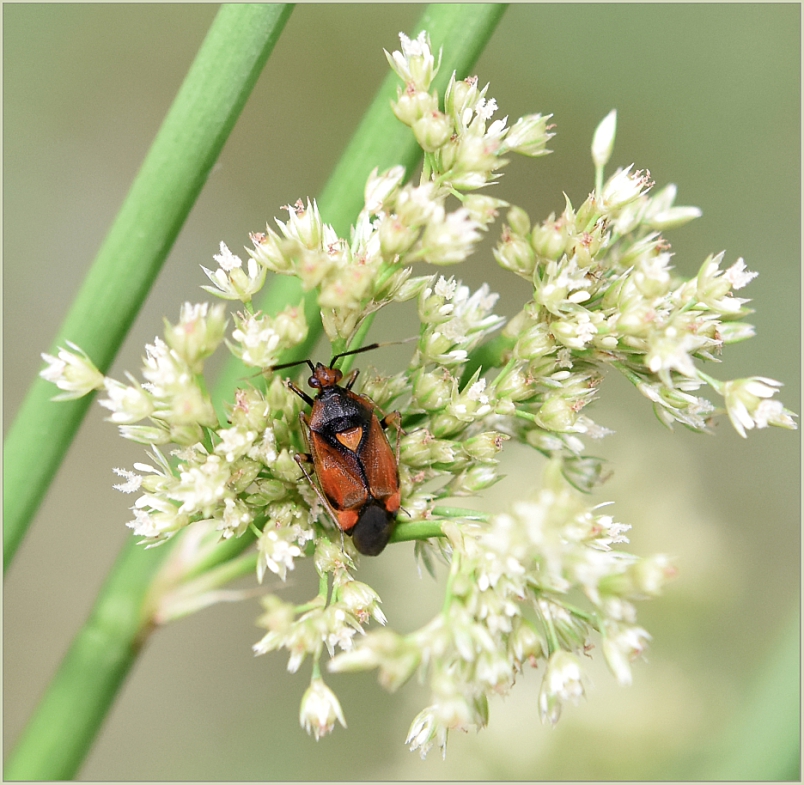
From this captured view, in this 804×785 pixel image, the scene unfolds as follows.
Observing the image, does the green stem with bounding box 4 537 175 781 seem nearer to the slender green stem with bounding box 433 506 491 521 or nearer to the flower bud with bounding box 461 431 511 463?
the slender green stem with bounding box 433 506 491 521

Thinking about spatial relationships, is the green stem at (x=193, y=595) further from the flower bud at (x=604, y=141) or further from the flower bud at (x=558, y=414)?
the flower bud at (x=604, y=141)

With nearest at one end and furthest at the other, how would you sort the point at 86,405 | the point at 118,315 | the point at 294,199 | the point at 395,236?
1. the point at 395,236
2. the point at 118,315
3. the point at 86,405
4. the point at 294,199

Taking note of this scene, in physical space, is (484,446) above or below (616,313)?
below

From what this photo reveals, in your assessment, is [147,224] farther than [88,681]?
No

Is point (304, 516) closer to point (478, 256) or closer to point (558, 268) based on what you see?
point (558, 268)

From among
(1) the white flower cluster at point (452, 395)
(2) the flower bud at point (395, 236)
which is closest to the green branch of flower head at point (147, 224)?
(1) the white flower cluster at point (452, 395)

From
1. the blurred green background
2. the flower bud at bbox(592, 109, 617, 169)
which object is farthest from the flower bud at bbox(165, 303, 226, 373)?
the blurred green background

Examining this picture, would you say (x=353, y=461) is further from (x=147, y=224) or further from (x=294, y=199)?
(x=294, y=199)

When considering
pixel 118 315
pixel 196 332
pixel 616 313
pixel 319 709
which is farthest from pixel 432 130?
pixel 319 709
